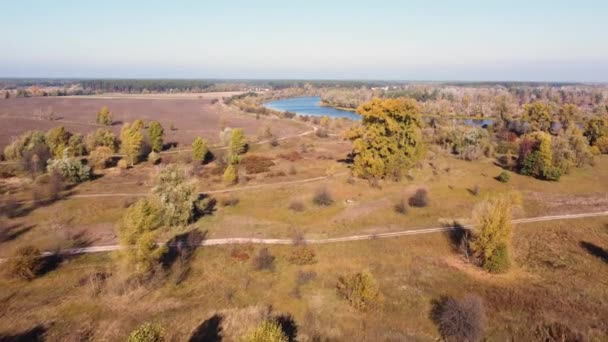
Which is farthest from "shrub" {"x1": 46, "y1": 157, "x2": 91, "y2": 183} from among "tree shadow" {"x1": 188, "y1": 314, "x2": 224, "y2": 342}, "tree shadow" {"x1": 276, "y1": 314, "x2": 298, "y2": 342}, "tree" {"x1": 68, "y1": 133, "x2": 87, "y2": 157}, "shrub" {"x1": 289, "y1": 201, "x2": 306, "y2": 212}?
"tree shadow" {"x1": 276, "y1": 314, "x2": 298, "y2": 342}

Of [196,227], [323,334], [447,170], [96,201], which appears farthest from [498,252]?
[96,201]

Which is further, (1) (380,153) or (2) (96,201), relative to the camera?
(1) (380,153)

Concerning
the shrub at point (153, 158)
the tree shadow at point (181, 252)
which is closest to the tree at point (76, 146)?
the shrub at point (153, 158)

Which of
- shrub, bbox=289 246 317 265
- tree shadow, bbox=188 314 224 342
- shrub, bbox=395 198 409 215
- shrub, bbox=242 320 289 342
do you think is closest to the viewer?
shrub, bbox=242 320 289 342

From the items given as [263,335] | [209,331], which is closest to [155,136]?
[209,331]

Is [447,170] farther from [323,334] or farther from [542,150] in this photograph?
[323,334]

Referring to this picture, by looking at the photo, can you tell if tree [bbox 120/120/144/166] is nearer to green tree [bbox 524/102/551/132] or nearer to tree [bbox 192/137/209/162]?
tree [bbox 192/137/209/162]
